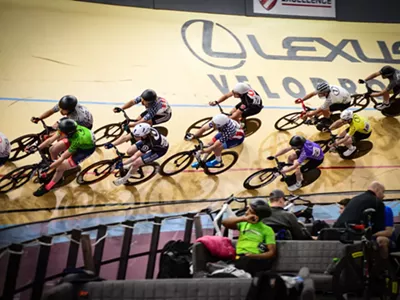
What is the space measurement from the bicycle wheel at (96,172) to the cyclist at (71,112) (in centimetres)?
67

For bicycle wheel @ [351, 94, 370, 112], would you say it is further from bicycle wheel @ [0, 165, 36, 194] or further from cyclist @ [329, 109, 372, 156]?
bicycle wheel @ [0, 165, 36, 194]

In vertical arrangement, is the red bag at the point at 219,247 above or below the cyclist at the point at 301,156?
below

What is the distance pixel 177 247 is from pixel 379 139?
7.77 m

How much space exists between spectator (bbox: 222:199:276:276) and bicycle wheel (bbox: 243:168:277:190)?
17.8 feet

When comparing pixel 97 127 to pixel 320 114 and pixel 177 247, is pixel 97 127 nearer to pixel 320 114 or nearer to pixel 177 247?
pixel 320 114

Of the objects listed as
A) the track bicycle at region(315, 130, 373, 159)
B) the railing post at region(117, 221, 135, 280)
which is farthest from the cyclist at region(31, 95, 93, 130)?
the track bicycle at region(315, 130, 373, 159)

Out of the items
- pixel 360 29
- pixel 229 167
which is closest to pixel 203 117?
pixel 229 167

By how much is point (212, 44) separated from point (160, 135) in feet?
12.3

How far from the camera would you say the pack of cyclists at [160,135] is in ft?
28.7

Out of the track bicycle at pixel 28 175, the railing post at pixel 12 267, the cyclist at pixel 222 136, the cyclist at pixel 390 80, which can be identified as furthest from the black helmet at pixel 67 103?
the cyclist at pixel 390 80

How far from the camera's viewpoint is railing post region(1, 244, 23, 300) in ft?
12.3

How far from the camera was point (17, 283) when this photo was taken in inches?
152

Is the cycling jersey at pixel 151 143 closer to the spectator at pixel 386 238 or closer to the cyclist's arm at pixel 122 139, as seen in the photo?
the cyclist's arm at pixel 122 139

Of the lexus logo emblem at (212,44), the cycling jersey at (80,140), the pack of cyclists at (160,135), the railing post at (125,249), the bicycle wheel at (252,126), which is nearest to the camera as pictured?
the railing post at (125,249)
